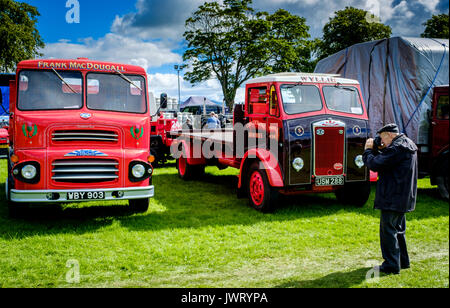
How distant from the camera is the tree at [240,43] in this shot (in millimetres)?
34969

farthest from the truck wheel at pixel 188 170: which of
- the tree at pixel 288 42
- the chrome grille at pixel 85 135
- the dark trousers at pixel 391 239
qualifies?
the tree at pixel 288 42

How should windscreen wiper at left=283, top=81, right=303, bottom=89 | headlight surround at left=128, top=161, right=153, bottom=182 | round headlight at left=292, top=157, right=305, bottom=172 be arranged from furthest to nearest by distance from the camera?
windscreen wiper at left=283, top=81, right=303, bottom=89 < round headlight at left=292, top=157, right=305, bottom=172 < headlight surround at left=128, top=161, right=153, bottom=182

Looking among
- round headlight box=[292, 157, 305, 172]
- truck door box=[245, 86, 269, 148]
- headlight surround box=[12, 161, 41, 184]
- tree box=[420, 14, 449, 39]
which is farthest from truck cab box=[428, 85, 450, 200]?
headlight surround box=[12, 161, 41, 184]

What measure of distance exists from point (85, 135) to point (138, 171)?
3.44ft

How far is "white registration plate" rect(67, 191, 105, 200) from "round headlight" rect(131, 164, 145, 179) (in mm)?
616

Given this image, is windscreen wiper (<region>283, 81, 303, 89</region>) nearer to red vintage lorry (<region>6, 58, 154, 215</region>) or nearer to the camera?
red vintage lorry (<region>6, 58, 154, 215</region>)

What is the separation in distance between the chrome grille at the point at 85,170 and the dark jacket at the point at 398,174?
4.13 metres

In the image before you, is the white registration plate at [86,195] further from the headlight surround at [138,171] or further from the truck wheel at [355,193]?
the truck wheel at [355,193]

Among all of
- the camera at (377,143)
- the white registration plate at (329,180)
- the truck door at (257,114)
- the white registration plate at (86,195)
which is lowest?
the white registration plate at (86,195)

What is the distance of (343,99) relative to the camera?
8.26 meters

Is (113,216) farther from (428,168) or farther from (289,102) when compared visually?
(428,168)

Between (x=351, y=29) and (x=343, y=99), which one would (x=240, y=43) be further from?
(x=343, y=99)

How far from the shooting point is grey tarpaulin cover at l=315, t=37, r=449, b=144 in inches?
398

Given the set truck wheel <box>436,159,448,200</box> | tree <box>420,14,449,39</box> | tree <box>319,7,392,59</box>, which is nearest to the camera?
tree <box>420,14,449,39</box>
